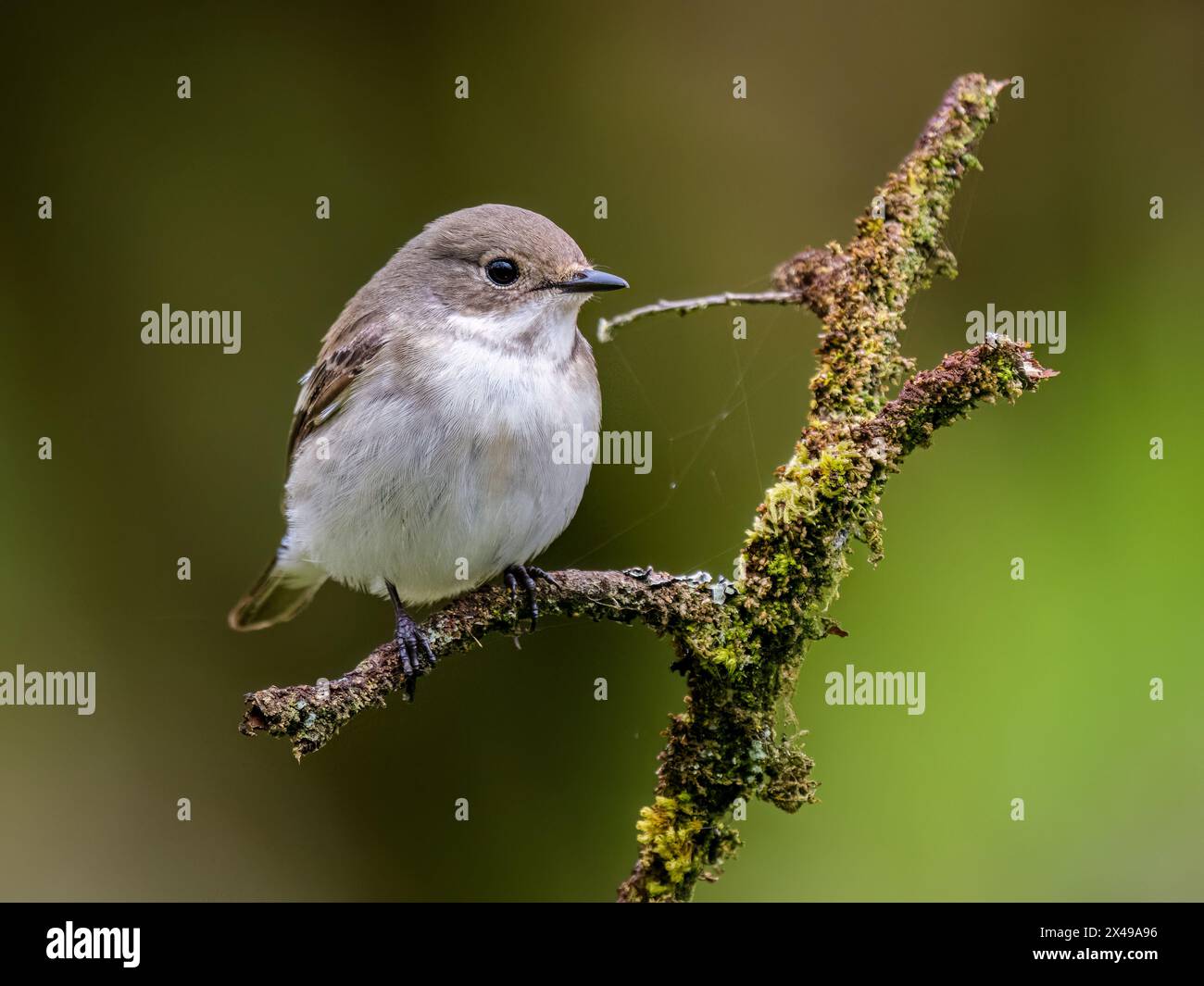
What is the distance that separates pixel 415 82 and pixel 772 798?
5.75 metres

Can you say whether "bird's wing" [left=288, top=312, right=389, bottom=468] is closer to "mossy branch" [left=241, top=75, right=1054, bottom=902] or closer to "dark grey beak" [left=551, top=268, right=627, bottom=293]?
"dark grey beak" [left=551, top=268, right=627, bottom=293]

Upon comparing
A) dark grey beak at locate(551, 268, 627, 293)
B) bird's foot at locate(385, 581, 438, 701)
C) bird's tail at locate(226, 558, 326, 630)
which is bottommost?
bird's foot at locate(385, 581, 438, 701)

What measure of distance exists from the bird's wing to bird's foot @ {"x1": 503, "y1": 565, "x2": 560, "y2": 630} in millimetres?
976

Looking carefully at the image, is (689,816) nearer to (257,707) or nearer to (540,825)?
(257,707)

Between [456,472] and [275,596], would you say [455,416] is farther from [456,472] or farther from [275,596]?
[275,596]

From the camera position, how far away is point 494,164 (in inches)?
306

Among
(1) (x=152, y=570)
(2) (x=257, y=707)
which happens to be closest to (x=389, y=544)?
(2) (x=257, y=707)

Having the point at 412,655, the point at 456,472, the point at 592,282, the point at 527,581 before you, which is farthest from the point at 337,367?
the point at 412,655

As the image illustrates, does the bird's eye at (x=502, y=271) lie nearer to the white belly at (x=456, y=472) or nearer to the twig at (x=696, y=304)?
the white belly at (x=456, y=472)

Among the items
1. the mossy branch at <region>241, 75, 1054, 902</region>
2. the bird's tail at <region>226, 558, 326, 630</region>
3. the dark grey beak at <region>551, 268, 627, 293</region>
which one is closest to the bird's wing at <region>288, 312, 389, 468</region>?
the bird's tail at <region>226, 558, 326, 630</region>

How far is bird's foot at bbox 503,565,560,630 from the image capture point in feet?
12.3

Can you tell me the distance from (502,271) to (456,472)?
844mm

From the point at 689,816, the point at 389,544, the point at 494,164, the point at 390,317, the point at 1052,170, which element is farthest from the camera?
the point at 494,164

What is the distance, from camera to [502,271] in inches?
185
